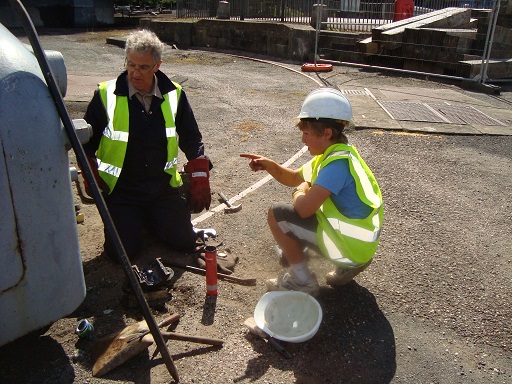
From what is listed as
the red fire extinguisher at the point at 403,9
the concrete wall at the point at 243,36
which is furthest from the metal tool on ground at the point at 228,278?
the red fire extinguisher at the point at 403,9

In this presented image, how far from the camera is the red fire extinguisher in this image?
548 inches

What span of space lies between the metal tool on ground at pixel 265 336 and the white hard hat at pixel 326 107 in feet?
4.20

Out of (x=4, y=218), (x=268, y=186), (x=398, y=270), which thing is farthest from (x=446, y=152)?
(x=4, y=218)

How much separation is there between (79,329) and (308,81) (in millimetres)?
8206

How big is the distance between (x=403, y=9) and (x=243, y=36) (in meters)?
4.59

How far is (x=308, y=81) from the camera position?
10109 mm

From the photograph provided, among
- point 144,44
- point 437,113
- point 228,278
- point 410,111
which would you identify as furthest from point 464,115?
point 144,44

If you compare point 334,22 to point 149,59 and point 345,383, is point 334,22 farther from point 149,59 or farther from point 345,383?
point 345,383

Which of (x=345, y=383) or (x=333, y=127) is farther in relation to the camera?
(x=333, y=127)

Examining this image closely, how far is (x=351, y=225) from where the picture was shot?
3.02 metres

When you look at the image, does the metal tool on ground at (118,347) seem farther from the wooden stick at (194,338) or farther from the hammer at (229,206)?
the hammer at (229,206)

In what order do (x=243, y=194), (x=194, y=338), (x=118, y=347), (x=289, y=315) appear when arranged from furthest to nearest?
(x=243, y=194)
(x=289, y=315)
(x=194, y=338)
(x=118, y=347)

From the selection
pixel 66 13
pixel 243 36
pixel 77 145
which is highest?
pixel 66 13

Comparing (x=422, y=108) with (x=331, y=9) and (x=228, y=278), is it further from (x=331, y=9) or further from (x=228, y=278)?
(x=331, y=9)
